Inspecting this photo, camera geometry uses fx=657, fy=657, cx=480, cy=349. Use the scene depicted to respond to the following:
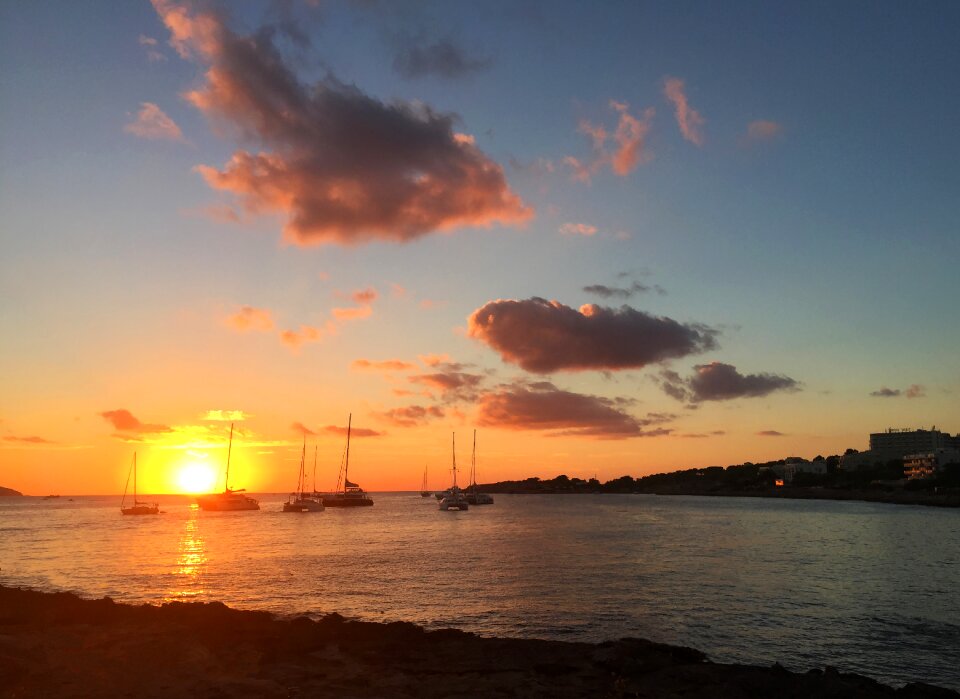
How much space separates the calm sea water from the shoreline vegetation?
569 centimetres

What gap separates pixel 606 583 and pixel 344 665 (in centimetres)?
2723

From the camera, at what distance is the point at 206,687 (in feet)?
62.3

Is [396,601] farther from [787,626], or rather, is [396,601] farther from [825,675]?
[825,675]

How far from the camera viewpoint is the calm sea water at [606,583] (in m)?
30.4

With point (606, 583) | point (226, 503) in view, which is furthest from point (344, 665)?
point (226, 503)

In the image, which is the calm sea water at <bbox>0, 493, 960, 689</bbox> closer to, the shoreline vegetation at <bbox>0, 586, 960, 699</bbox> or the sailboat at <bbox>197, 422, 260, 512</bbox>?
the shoreline vegetation at <bbox>0, 586, 960, 699</bbox>

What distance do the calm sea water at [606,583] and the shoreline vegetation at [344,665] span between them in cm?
569

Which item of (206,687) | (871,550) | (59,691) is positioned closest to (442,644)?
(206,687)

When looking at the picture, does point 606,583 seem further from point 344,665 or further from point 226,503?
point 226,503

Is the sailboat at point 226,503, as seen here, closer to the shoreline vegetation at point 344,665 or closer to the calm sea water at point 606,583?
Result: the calm sea water at point 606,583

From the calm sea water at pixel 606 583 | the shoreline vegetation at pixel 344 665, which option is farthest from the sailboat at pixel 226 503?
the shoreline vegetation at pixel 344 665

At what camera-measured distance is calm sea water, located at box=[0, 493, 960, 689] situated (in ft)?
99.6

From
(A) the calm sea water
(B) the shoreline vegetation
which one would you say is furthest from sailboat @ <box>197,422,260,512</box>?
(B) the shoreline vegetation

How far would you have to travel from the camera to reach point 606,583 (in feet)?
149
